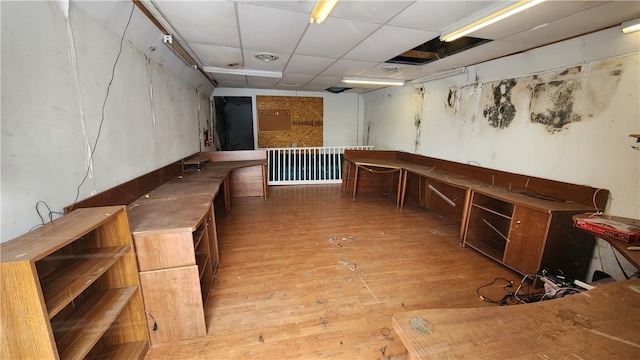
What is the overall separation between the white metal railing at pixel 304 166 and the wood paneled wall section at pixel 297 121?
26.9 inches

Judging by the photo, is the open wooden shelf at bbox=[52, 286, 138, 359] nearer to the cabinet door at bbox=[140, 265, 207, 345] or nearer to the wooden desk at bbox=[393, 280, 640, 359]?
the cabinet door at bbox=[140, 265, 207, 345]

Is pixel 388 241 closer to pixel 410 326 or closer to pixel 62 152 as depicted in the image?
pixel 410 326

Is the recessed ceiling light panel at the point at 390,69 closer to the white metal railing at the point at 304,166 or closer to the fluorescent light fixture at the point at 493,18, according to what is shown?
the fluorescent light fixture at the point at 493,18

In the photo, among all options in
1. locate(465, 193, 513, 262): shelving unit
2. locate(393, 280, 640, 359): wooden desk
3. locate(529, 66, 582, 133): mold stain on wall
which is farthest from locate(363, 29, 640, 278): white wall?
locate(393, 280, 640, 359): wooden desk

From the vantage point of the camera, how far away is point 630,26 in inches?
78.5

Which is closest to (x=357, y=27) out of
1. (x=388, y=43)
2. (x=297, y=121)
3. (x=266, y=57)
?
(x=388, y=43)

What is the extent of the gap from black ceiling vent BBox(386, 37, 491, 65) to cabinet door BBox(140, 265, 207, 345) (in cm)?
335

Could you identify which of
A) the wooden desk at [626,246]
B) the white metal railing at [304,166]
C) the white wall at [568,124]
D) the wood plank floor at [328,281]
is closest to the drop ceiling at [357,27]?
the white wall at [568,124]

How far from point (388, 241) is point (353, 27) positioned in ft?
8.28

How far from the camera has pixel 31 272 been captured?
94 cm

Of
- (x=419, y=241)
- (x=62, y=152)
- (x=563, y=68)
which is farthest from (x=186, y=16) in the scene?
(x=563, y=68)

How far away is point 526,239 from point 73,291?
345 centimetres

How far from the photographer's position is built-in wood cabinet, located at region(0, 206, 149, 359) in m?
0.96

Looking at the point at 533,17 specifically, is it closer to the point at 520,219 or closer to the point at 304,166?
the point at 520,219
